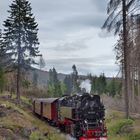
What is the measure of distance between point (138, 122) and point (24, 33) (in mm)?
28207

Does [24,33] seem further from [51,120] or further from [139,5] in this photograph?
[139,5]

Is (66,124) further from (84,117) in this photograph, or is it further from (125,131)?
(125,131)

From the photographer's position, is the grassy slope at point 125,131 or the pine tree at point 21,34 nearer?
the grassy slope at point 125,131

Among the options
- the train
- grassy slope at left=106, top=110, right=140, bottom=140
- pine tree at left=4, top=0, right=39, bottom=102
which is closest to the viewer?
grassy slope at left=106, top=110, right=140, bottom=140

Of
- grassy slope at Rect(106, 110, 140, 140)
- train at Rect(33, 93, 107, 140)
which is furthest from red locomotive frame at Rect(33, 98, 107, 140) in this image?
grassy slope at Rect(106, 110, 140, 140)

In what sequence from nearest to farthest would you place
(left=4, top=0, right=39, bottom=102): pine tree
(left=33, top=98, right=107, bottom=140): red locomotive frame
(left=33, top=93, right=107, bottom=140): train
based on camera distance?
(left=33, top=98, right=107, bottom=140): red locomotive frame → (left=33, top=93, right=107, bottom=140): train → (left=4, top=0, right=39, bottom=102): pine tree

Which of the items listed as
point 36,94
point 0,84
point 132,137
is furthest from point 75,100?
point 36,94

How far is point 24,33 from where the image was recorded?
5144 cm

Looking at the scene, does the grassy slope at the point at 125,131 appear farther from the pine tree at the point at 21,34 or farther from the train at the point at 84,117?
the pine tree at the point at 21,34

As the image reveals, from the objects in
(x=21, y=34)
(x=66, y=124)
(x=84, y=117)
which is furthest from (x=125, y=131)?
(x=21, y=34)

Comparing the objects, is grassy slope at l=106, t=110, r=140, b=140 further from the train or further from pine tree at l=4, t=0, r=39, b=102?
pine tree at l=4, t=0, r=39, b=102

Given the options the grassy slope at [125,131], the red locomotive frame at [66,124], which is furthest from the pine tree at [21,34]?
the grassy slope at [125,131]

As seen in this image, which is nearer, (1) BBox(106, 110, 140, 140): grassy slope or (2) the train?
(1) BBox(106, 110, 140, 140): grassy slope

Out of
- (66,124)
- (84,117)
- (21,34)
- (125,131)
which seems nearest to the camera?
(125,131)
